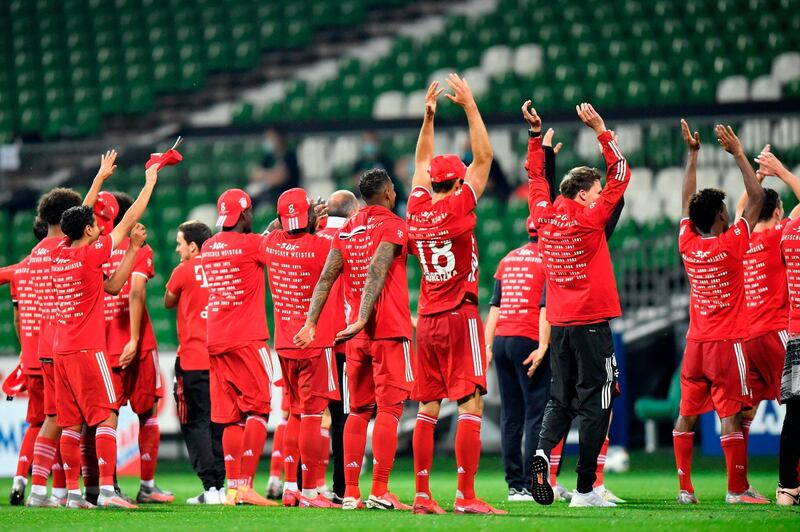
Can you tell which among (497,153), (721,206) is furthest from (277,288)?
(497,153)

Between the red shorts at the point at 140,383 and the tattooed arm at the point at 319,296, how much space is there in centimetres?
199

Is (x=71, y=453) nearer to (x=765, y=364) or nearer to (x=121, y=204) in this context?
(x=121, y=204)

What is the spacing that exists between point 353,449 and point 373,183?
1.96m

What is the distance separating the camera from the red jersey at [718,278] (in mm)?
9430

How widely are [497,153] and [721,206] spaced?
10.8m

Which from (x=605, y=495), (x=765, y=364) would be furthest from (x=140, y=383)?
(x=765, y=364)

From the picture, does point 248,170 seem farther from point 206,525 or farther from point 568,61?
point 206,525

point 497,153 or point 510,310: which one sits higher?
point 497,153

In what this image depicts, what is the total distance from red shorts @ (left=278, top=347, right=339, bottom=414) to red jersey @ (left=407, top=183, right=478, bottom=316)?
4.23 feet

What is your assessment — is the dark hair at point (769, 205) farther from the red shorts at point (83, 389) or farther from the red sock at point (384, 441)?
the red shorts at point (83, 389)

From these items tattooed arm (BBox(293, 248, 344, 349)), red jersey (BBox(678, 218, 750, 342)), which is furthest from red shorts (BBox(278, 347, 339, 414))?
red jersey (BBox(678, 218, 750, 342))

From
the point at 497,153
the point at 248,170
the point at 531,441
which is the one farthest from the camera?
the point at 248,170

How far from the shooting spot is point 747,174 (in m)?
9.34

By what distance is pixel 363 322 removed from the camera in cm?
863
